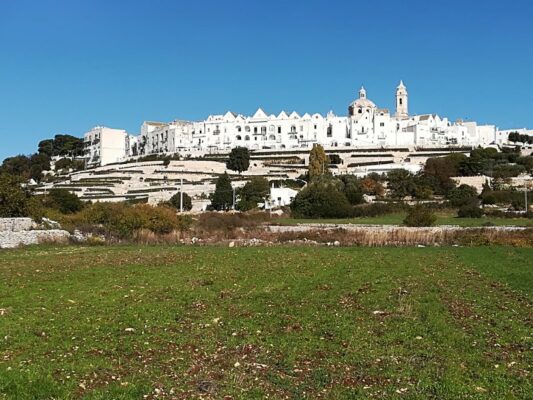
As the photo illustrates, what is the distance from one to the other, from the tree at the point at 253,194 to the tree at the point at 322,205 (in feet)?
47.2

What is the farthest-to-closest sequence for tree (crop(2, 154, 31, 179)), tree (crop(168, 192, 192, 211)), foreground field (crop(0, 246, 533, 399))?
tree (crop(2, 154, 31, 179)) → tree (crop(168, 192, 192, 211)) → foreground field (crop(0, 246, 533, 399))

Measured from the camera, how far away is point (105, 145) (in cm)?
15112

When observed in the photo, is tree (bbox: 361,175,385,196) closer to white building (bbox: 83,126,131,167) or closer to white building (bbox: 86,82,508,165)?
→ white building (bbox: 86,82,508,165)

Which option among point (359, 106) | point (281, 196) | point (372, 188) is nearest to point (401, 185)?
point (372, 188)

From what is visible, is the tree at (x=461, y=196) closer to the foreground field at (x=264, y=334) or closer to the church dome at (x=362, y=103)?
the foreground field at (x=264, y=334)

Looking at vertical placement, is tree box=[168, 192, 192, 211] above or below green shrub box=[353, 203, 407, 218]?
above

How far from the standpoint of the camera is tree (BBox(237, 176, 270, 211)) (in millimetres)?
78500

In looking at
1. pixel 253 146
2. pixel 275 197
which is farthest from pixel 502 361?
pixel 253 146

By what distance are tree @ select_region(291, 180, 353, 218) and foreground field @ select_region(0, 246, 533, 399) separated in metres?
44.9

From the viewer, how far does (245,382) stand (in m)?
7.36

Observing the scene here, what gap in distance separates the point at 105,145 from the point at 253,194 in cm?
7975

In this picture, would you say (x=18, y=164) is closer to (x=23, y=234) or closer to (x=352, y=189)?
(x=352, y=189)

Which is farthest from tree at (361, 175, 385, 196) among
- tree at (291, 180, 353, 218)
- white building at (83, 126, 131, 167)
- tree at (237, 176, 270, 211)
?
white building at (83, 126, 131, 167)

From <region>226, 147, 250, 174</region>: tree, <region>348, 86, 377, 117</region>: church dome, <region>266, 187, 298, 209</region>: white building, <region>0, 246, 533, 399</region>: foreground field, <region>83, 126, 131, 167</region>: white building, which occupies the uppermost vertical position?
<region>348, 86, 377, 117</region>: church dome
